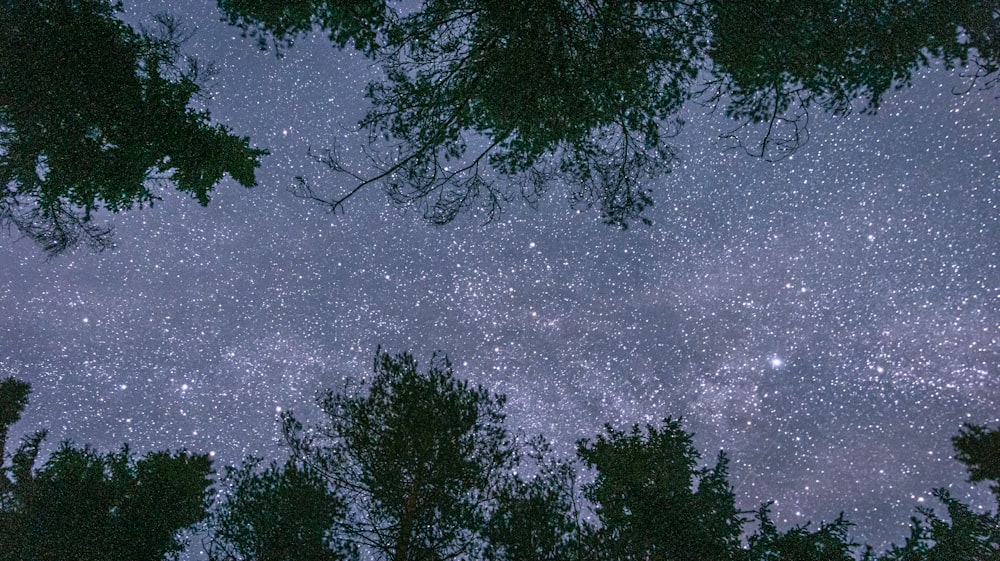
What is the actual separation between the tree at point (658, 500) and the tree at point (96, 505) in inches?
410

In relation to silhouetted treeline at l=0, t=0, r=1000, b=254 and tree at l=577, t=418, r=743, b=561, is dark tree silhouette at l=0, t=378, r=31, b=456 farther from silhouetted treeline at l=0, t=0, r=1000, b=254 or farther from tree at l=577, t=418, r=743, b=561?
tree at l=577, t=418, r=743, b=561

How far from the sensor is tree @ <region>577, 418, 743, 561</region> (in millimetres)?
8773

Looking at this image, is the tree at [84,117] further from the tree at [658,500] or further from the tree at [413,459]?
the tree at [658,500]

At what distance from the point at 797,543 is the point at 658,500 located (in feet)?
8.97

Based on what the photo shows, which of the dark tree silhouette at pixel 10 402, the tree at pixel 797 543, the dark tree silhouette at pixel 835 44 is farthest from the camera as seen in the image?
the dark tree silhouette at pixel 10 402

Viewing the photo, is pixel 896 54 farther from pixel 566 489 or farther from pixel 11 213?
pixel 11 213

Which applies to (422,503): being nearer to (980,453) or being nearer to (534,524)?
(534,524)

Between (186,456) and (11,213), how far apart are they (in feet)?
29.5

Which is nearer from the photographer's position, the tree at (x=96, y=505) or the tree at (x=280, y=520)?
the tree at (x=280, y=520)

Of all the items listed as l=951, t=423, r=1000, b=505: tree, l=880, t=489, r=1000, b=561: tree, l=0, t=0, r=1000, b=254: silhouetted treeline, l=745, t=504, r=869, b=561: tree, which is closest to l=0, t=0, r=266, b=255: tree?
l=0, t=0, r=1000, b=254: silhouetted treeline

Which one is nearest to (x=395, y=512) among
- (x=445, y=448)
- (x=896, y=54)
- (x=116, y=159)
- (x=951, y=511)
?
(x=445, y=448)

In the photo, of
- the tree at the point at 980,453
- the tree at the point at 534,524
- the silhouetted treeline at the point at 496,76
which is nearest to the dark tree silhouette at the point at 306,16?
the silhouetted treeline at the point at 496,76

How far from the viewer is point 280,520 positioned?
802 centimetres

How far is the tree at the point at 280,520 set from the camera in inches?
299
